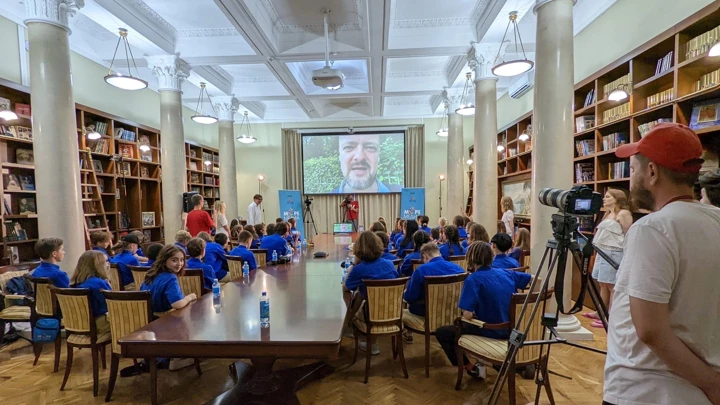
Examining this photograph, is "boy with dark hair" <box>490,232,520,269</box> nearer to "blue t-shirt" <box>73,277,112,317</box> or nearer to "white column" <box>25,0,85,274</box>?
"blue t-shirt" <box>73,277,112,317</box>

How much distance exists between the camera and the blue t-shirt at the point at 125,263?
3.48 metres

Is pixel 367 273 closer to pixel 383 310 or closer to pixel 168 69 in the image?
pixel 383 310

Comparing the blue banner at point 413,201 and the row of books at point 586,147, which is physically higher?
the row of books at point 586,147

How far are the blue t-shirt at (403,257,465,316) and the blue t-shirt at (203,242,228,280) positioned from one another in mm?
2271

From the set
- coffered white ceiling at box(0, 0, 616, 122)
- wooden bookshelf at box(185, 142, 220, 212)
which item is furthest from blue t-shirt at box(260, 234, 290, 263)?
wooden bookshelf at box(185, 142, 220, 212)

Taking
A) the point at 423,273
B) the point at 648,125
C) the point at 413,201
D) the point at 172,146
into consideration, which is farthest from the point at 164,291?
the point at 413,201

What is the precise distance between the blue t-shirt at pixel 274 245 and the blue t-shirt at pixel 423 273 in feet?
7.45

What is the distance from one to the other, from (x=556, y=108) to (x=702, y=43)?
122cm

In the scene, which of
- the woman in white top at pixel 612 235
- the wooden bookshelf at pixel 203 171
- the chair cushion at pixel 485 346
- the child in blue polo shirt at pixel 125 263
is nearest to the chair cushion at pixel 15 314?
the child in blue polo shirt at pixel 125 263

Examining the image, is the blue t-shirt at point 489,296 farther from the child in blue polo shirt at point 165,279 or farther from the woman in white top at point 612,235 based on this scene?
the child in blue polo shirt at point 165,279

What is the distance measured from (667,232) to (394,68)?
7.16 meters

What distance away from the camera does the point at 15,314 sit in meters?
3.11

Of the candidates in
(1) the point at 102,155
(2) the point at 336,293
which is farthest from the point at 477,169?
(1) the point at 102,155

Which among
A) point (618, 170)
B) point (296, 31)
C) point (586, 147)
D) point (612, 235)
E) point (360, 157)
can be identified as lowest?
point (612, 235)
